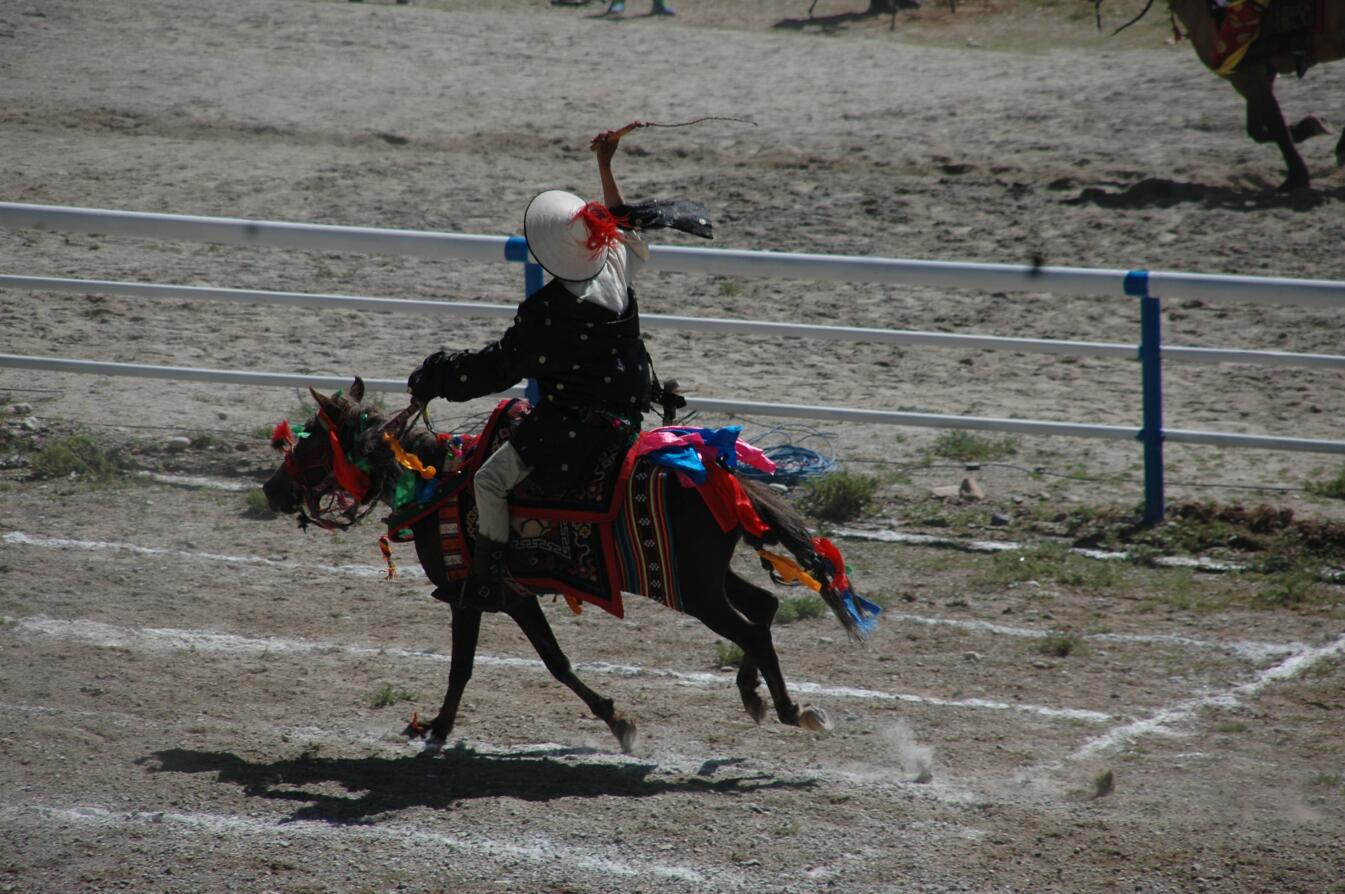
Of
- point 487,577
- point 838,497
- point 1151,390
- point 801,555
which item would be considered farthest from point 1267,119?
point 487,577

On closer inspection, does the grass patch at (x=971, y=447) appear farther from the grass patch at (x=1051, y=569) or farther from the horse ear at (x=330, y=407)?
the horse ear at (x=330, y=407)

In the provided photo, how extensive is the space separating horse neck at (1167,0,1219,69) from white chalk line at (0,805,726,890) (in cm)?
1141

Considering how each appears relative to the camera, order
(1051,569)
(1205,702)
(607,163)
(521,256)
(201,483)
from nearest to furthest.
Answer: (607,163)
(1205,702)
(1051,569)
(521,256)
(201,483)

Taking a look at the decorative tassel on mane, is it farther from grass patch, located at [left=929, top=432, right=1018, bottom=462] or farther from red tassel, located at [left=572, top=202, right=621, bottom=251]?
grass patch, located at [left=929, top=432, right=1018, bottom=462]

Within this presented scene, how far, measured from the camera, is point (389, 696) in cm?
602

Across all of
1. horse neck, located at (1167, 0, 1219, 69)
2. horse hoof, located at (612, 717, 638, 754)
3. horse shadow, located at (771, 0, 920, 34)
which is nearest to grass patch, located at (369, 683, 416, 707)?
horse hoof, located at (612, 717, 638, 754)

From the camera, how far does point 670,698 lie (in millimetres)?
6117

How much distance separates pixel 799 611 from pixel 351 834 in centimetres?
275

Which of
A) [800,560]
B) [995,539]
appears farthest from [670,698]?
[995,539]

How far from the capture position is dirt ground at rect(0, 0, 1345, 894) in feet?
15.9

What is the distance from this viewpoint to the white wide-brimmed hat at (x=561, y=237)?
16.5ft

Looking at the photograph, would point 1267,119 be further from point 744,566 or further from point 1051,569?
point 744,566

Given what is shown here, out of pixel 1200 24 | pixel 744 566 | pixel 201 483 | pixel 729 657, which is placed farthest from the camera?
pixel 1200 24

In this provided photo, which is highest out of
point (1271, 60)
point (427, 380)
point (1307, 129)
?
point (1271, 60)
